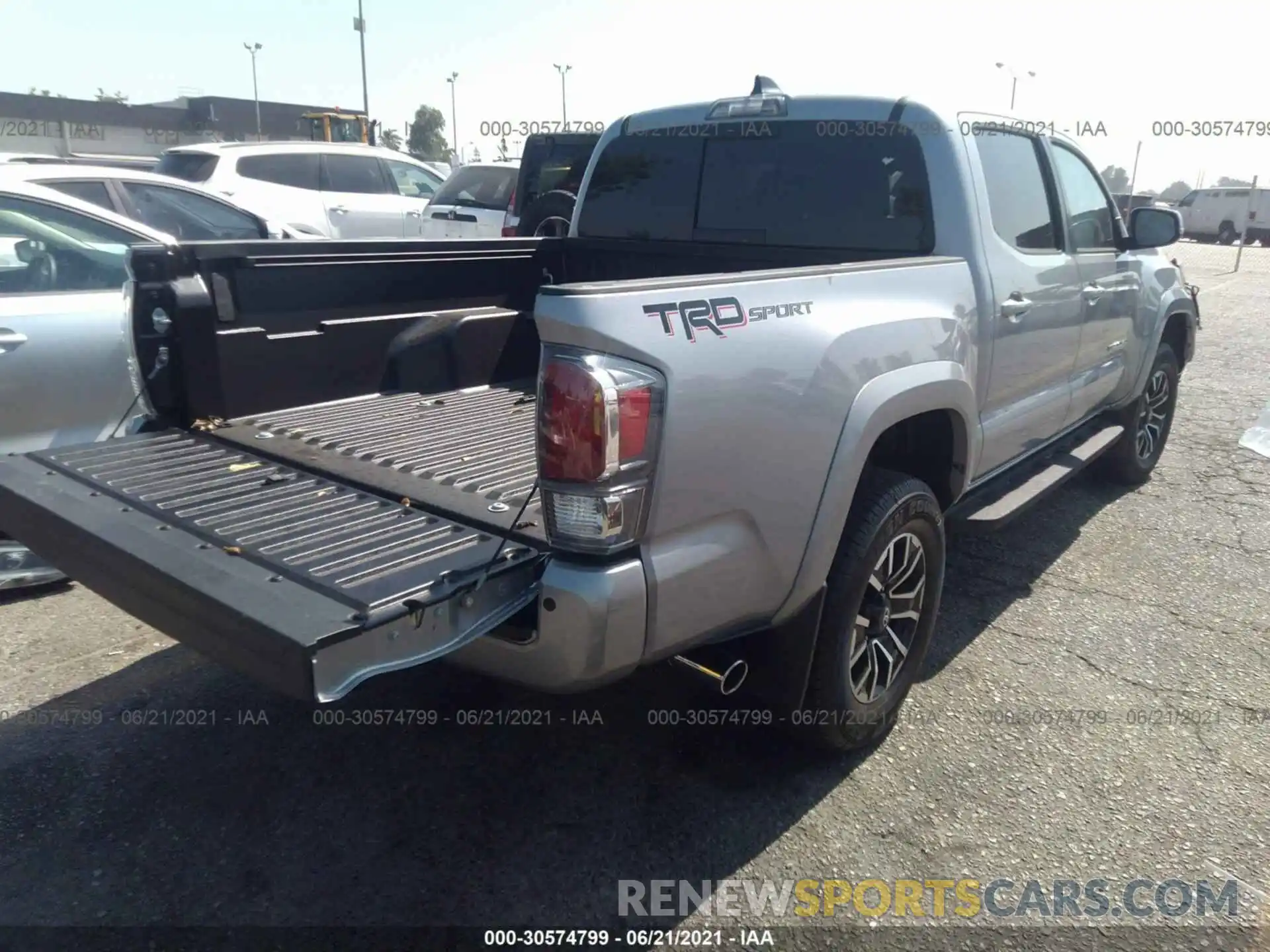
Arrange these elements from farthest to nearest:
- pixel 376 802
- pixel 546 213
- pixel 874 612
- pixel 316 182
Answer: pixel 316 182 → pixel 546 213 → pixel 874 612 → pixel 376 802

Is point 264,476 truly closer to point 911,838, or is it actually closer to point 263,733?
point 263,733

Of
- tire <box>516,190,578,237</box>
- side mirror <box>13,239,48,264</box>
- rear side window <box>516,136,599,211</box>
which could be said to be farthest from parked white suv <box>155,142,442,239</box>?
side mirror <box>13,239,48,264</box>

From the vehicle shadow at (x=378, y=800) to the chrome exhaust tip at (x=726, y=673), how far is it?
4cm

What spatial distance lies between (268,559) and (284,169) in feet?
34.0

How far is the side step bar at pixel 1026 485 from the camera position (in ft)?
12.6

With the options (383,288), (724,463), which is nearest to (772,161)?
(383,288)

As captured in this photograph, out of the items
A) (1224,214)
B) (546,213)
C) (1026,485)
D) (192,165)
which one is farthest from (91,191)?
(1224,214)

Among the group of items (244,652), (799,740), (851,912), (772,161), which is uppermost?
(772,161)

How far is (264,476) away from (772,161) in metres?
2.28

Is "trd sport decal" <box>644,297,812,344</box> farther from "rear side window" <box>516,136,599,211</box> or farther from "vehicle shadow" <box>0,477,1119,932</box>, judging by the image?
"rear side window" <box>516,136,599,211</box>

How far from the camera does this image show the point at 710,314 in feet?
7.70

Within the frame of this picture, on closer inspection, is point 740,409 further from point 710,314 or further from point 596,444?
point 596,444

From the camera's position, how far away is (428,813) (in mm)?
2973

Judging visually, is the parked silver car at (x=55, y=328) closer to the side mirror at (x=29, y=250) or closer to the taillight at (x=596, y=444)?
the side mirror at (x=29, y=250)
